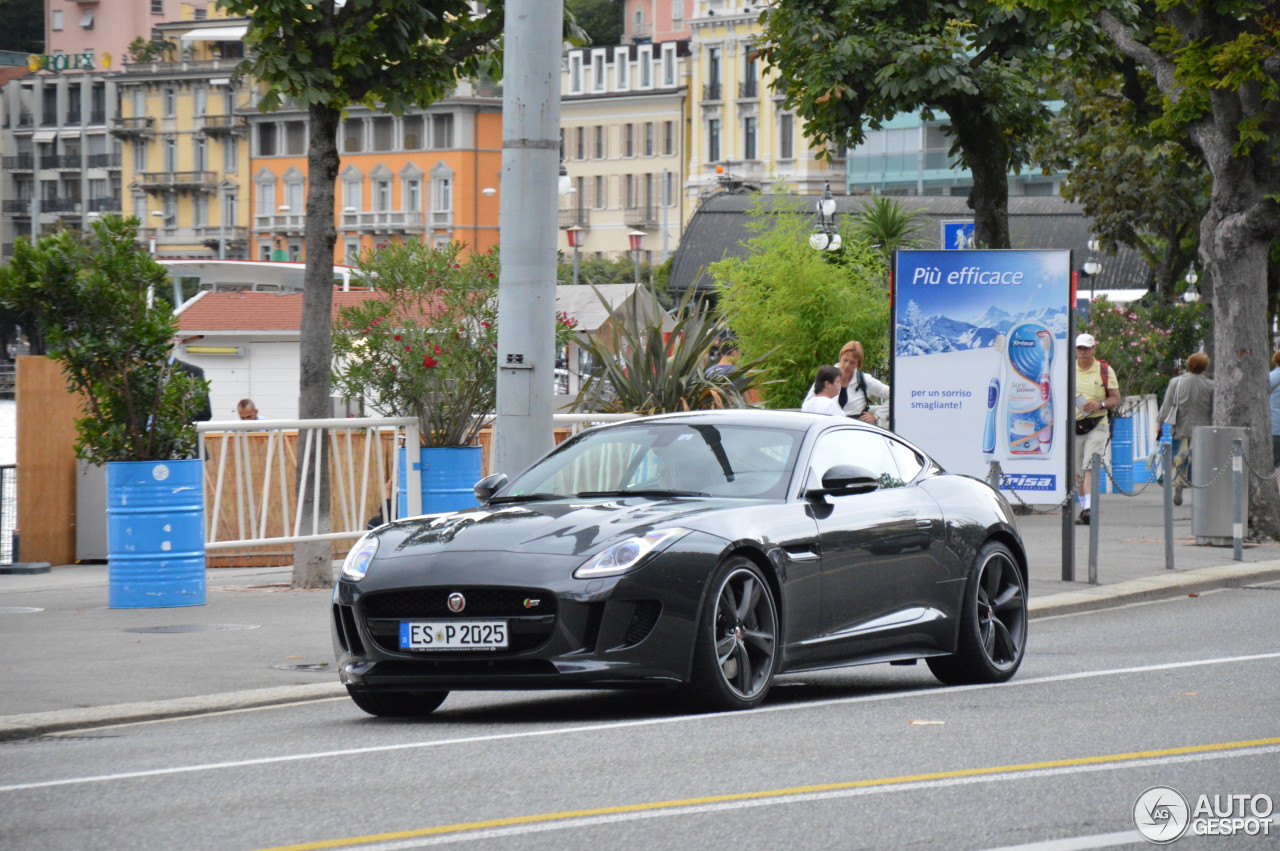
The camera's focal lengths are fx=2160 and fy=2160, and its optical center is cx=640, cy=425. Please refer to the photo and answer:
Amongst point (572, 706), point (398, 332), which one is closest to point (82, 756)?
point (572, 706)

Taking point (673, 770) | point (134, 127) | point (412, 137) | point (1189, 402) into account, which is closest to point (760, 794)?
point (673, 770)

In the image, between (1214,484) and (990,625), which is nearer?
(990,625)

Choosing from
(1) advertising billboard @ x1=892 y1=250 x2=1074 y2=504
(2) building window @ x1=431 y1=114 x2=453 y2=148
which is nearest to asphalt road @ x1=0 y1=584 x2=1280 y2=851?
(1) advertising billboard @ x1=892 y1=250 x2=1074 y2=504

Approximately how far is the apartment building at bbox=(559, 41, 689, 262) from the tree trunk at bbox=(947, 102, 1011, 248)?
329 feet

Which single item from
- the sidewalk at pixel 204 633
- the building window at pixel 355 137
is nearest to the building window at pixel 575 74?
the building window at pixel 355 137

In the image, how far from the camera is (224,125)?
455 ft

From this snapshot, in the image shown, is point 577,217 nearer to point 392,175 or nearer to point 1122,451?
point 392,175

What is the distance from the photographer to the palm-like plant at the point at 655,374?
2178cm

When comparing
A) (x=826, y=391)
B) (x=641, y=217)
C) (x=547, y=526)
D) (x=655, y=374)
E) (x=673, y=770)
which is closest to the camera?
(x=673, y=770)

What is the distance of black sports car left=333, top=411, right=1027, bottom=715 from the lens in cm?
905

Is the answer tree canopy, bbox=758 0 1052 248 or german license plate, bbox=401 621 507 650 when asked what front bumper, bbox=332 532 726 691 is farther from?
tree canopy, bbox=758 0 1052 248

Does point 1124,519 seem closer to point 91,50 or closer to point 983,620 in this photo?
point 983,620

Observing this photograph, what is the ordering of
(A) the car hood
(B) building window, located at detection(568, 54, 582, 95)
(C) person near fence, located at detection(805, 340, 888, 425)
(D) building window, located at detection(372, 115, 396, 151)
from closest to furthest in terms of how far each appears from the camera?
(A) the car hood → (C) person near fence, located at detection(805, 340, 888, 425) → (B) building window, located at detection(568, 54, 582, 95) → (D) building window, located at detection(372, 115, 396, 151)

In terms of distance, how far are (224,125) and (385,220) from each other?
12548mm
